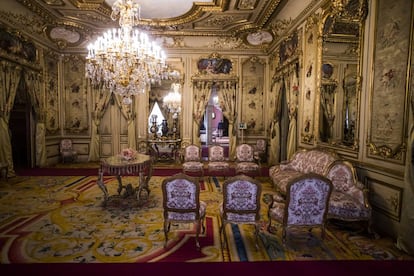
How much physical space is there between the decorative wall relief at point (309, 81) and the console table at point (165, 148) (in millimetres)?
4915

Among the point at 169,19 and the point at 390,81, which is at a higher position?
the point at 169,19

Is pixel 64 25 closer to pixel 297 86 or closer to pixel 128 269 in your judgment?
pixel 297 86

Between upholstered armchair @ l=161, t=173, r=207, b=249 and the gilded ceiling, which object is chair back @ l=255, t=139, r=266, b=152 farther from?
upholstered armchair @ l=161, t=173, r=207, b=249

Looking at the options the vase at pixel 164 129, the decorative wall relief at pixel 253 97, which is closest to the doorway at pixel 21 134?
the vase at pixel 164 129

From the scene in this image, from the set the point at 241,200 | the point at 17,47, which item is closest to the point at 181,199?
the point at 241,200

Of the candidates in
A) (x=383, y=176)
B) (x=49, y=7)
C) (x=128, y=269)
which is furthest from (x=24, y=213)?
(x=383, y=176)

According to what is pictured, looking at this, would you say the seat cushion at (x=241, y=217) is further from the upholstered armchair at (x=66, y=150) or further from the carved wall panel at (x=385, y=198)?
the upholstered armchair at (x=66, y=150)

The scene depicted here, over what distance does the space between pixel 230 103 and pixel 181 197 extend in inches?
259

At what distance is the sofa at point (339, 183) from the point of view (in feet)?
11.0

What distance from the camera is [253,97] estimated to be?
360 inches

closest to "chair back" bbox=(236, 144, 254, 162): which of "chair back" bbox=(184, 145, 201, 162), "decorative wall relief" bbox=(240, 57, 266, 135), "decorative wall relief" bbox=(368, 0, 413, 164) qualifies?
"chair back" bbox=(184, 145, 201, 162)

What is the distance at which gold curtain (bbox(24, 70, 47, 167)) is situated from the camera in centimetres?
752

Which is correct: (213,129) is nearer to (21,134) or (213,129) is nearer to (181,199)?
(21,134)

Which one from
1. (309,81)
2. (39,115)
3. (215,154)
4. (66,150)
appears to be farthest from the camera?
(66,150)
